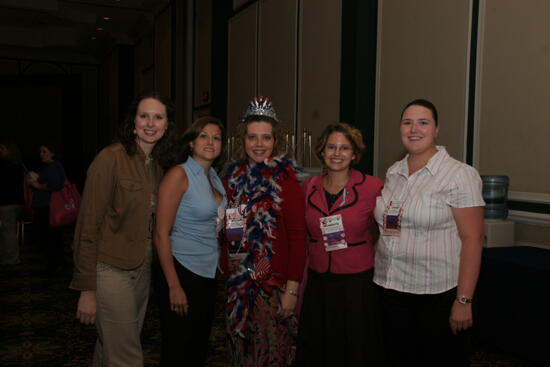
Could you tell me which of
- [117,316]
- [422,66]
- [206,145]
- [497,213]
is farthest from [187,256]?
[422,66]

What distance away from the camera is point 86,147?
15.6 m

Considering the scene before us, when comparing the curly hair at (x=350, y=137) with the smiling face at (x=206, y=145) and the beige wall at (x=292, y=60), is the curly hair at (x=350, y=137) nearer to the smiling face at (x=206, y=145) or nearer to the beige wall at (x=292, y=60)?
the smiling face at (x=206, y=145)

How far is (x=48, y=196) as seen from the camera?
5.59 meters

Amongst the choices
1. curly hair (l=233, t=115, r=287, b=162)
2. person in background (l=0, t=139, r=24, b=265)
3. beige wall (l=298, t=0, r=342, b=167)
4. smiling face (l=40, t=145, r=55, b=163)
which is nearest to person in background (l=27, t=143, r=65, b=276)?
smiling face (l=40, t=145, r=55, b=163)

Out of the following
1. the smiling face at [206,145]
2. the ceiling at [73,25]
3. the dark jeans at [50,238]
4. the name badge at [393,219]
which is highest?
the ceiling at [73,25]

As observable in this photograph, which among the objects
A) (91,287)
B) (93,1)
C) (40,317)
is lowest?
(40,317)

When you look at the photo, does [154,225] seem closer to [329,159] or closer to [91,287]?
[91,287]

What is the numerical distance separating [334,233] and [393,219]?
0.28m

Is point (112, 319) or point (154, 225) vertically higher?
point (154, 225)

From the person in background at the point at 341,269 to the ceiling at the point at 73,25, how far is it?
28.8 ft

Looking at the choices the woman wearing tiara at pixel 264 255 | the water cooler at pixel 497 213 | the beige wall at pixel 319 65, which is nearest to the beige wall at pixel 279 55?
the beige wall at pixel 319 65

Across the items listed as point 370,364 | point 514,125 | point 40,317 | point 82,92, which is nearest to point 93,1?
point 82,92

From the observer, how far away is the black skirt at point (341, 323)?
7.18 ft

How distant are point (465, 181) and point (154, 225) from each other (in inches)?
49.9
